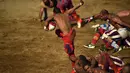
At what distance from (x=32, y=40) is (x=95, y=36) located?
75.0 inches

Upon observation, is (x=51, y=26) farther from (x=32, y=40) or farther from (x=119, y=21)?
(x=119, y=21)

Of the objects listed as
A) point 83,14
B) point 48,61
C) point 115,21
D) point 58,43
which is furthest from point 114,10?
point 48,61

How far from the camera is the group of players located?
244 inches

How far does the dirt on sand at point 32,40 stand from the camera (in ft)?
24.1

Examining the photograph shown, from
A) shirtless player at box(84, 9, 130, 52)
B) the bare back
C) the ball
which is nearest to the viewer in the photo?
the bare back

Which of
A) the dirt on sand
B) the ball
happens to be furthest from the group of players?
the dirt on sand

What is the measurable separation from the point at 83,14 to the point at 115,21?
7.19 ft

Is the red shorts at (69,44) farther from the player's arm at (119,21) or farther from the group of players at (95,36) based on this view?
the player's arm at (119,21)

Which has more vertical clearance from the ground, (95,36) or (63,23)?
(63,23)

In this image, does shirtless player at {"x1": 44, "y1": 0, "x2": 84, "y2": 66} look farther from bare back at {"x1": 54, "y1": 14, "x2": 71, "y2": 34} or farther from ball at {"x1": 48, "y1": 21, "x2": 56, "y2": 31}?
ball at {"x1": 48, "y1": 21, "x2": 56, "y2": 31}

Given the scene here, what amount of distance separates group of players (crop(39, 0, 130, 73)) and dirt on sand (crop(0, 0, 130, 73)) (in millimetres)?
308

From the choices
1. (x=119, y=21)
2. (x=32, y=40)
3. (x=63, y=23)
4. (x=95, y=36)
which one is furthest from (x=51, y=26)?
(x=119, y=21)

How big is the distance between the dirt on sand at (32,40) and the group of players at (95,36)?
0.31 meters

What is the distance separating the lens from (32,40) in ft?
28.0
